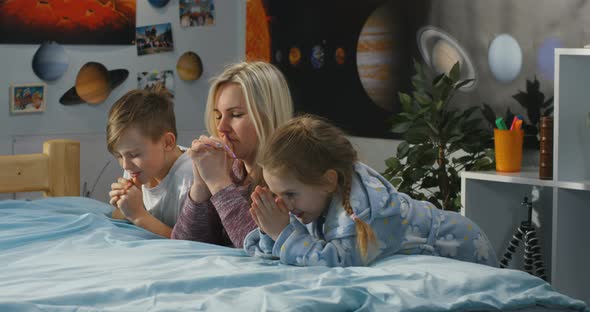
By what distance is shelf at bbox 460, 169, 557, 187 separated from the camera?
2732mm

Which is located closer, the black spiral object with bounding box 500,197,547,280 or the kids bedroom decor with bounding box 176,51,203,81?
the black spiral object with bounding box 500,197,547,280

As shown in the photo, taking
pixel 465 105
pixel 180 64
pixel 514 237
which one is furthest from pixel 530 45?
pixel 180 64

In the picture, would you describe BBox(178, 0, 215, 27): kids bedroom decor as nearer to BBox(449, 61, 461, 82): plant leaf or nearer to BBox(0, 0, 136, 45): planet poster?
BBox(0, 0, 136, 45): planet poster

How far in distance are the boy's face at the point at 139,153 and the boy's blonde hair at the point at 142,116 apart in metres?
0.01

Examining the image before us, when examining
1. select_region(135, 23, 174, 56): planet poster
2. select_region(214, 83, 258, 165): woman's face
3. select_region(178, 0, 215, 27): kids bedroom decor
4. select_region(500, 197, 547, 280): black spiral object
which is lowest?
select_region(500, 197, 547, 280): black spiral object

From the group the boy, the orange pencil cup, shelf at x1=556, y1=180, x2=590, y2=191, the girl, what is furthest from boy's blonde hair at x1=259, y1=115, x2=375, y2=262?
the orange pencil cup

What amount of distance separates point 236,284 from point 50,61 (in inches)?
109

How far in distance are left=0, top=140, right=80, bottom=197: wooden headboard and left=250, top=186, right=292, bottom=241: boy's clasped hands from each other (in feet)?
4.47

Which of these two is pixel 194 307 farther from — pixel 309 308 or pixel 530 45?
pixel 530 45

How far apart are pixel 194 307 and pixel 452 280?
0.39 m

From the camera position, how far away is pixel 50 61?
12.5 feet

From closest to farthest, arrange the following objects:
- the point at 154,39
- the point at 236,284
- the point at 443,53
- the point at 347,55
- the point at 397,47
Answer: the point at 236,284
the point at 443,53
the point at 397,47
the point at 347,55
the point at 154,39

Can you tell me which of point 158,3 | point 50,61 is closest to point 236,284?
point 50,61

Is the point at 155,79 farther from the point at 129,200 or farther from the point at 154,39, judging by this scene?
the point at 129,200
